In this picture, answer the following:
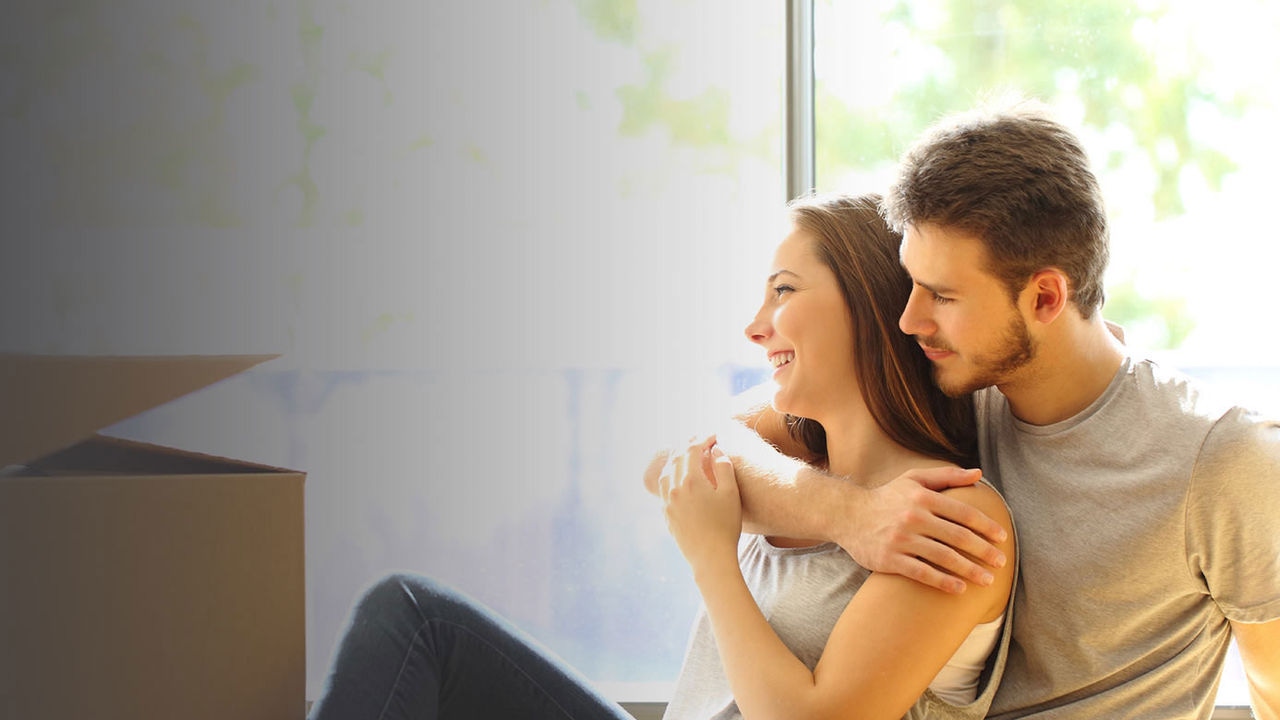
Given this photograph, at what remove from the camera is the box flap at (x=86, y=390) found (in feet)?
3.29

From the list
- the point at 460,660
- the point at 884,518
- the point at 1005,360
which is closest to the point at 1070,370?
the point at 1005,360

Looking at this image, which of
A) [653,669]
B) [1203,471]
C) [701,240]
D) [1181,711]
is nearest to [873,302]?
[1203,471]

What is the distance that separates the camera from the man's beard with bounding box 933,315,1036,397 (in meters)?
1.16

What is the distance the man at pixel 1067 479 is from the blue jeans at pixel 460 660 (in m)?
0.38

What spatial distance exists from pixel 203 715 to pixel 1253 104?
1.99 m

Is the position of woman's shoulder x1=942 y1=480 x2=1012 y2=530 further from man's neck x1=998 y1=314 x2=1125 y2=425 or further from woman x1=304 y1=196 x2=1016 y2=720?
man's neck x1=998 y1=314 x2=1125 y2=425

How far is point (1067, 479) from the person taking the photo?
3.83 ft

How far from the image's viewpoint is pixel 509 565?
225cm

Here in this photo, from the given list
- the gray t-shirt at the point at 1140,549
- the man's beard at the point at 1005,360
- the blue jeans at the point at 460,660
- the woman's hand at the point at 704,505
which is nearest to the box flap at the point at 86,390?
the blue jeans at the point at 460,660

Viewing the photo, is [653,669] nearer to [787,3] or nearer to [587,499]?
[587,499]

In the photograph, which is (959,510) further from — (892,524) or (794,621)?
(794,621)

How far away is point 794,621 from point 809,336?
0.34 meters

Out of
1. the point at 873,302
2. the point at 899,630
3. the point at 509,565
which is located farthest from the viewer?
the point at 509,565

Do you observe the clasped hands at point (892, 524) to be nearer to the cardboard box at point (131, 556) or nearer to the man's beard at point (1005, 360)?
the man's beard at point (1005, 360)
